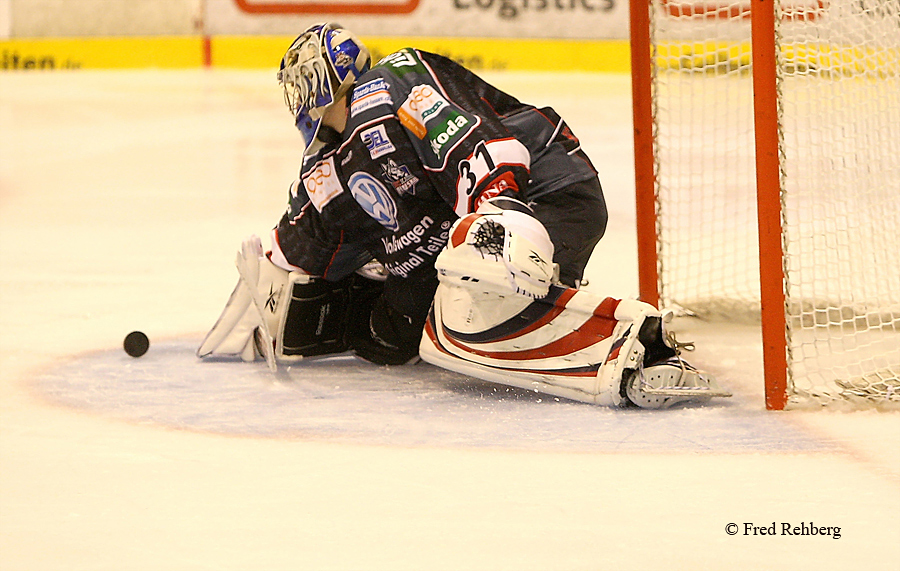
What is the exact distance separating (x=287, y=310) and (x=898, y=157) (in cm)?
145

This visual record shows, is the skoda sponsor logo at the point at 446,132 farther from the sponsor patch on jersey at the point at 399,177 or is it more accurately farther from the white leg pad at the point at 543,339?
the white leg pad at the point at 543,339

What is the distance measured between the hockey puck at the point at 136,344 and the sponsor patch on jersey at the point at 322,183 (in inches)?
19.2

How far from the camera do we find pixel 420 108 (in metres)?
2.32

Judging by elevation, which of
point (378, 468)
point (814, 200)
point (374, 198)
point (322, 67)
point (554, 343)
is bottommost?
point (378, 468)

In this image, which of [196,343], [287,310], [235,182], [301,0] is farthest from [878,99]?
[301,0]

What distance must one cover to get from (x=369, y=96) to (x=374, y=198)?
21 cm

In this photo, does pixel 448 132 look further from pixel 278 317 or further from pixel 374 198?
pixel 278 317

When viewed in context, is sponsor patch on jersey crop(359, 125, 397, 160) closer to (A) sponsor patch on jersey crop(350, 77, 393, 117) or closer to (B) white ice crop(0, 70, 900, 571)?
(A) sponsor patch on jersey crop(350, 77, 393, 117)

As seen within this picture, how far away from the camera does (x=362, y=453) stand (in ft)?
6.39

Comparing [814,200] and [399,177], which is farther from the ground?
[399,177]

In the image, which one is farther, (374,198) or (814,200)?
(814,200)

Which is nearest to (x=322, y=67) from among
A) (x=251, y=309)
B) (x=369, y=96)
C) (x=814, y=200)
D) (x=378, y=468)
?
(x=369, y=96)

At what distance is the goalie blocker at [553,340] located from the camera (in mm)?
2133

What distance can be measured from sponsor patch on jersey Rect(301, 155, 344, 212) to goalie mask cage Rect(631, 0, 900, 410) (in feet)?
2.38
